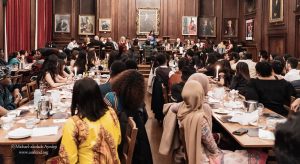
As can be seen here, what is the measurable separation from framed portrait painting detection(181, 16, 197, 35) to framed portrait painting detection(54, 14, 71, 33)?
6.18 m

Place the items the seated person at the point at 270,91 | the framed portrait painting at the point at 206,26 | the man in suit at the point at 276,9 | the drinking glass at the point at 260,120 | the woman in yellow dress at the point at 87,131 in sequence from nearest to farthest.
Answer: the woman in yellow dress at the point at 87,131, the drinking glass at the point at 260,120, the seated person at the point at 270,91, the man in suit at the point at 276,9, the framed portrait painting at the point at 206,26

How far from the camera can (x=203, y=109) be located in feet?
13.2

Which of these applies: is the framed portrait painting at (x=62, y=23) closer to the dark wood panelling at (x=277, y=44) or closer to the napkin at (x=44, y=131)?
the dark wood panelling at (x=277, y=44)

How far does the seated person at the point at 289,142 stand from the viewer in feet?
3.68

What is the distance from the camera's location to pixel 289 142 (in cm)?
113

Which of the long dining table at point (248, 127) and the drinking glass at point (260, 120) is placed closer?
the long dining table at point (248, 127)

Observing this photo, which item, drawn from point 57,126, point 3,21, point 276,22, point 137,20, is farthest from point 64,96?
point 137,20

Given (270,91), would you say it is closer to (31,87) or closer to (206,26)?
(31,87)

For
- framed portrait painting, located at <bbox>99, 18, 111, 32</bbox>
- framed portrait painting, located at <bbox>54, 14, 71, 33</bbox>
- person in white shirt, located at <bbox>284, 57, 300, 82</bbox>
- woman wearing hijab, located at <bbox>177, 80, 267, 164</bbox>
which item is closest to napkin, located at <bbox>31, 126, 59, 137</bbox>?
woman wearing hijab, located at <bbox>177, 80, 267, 164</bbox>

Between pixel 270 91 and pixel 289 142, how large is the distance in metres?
4.45

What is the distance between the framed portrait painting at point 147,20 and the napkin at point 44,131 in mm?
17277

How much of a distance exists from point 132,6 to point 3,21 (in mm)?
8400

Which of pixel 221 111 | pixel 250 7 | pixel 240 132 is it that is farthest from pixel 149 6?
pixel 240 132

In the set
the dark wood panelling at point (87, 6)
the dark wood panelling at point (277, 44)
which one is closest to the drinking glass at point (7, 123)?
the dark wood panelling at point (277, 44)
